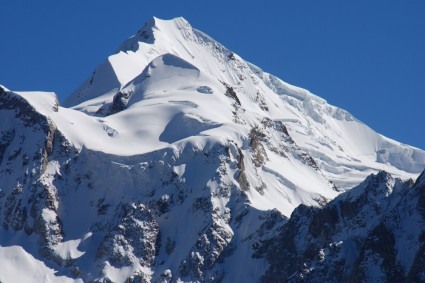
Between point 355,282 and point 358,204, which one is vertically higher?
point 358,204

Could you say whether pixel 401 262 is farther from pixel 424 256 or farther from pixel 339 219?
pixel 339 219

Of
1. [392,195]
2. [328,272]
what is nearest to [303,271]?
[328,272]

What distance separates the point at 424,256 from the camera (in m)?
180

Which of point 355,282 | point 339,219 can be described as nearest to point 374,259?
point 355,282

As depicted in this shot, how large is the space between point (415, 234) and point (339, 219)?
17.4m

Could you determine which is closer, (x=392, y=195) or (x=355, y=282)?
(x=355, y=282)

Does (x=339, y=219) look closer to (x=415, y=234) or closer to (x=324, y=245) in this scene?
(x=324, y=245)

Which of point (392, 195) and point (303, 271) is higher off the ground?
point (392, 195)

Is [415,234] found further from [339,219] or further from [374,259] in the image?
[339,219]

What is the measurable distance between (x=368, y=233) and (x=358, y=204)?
7.97 metres

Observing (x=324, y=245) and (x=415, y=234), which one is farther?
(x=324, y=245)

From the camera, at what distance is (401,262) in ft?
600

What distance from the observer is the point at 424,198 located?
185625 millimetres

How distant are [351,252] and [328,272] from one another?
371 cm
